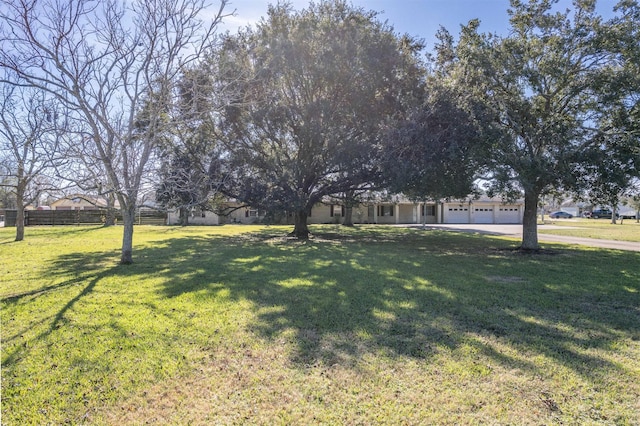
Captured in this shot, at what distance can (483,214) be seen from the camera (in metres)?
42.7

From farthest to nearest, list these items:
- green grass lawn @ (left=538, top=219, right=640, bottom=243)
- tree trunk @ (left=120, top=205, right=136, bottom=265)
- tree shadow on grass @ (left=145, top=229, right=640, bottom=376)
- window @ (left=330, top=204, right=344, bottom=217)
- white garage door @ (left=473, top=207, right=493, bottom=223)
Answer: white garage door @ (left=473, top=207, right=493, bottom=223) → window @ (left=330, top=204, right=344, bottom=217) → green grass lawn @ (left=538, top=219, right=640, bottom=243) → tree trunk @ (left=120, top=205, right=136, bottom=265) → tree shadow on grass @ (left=145, top=229, right=640, bottom=376)

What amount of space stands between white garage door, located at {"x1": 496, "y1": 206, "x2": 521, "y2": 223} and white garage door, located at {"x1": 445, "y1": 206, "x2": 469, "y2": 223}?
149 inches

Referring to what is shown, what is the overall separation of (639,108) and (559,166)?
290 centimetres

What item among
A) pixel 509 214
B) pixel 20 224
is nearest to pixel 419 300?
pixel 20 224

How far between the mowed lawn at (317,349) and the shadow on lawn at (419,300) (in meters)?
0.04

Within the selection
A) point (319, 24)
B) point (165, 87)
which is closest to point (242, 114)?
point (319, 24)

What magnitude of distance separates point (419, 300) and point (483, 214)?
131 feet

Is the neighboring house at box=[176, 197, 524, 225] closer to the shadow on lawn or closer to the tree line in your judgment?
the tree line

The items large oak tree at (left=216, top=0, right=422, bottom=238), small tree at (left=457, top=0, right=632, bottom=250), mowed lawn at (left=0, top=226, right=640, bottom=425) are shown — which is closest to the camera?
mowed lawn at (left=0, top=226, right=640, bottom=425)

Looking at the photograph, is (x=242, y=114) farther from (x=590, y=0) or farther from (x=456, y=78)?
(x=590, y=0)

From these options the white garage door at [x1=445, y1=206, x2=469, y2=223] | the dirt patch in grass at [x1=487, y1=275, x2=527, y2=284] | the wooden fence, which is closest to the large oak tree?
the dirt patch in grass at [x1=487, y1=275, x2=527, y2=284]

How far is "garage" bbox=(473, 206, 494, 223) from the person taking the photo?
42344 millimetres

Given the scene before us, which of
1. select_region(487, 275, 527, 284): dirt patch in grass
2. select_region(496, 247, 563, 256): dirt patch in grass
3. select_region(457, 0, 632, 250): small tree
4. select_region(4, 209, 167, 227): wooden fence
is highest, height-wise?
select_region(457, 0, 632, 250): small tree

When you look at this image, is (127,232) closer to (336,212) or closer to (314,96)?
(314,96)
